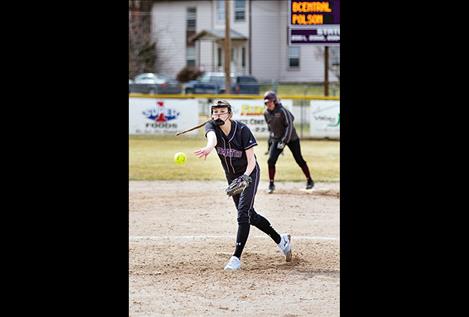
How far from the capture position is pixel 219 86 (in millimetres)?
45219

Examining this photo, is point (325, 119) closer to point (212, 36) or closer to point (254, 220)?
point (254, 220)

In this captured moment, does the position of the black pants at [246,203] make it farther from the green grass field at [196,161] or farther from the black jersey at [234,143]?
the green grass field at [196,161]

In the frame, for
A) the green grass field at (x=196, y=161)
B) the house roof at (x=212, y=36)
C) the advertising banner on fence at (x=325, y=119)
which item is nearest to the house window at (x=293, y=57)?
the house roof at (x=212, y=36)

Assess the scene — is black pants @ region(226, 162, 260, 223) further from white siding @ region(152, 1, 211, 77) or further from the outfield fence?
white siding @ region(152, 1, 211, 77)

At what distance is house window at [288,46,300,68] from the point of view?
52.8 metres

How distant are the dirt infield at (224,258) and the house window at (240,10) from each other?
38505 millimetres

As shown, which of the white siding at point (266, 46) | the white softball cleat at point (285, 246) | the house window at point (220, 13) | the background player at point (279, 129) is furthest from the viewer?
the house window at point (220, 13)

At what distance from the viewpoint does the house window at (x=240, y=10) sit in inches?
2159

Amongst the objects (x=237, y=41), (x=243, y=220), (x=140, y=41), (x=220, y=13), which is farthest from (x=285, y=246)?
(x=220, y=13)

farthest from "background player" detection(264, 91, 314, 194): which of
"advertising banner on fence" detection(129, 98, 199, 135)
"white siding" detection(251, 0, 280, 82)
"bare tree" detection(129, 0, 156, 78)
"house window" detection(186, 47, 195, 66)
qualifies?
"house window" detection(186, 47, 195, 66)

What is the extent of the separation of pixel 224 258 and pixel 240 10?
45.8 metres
